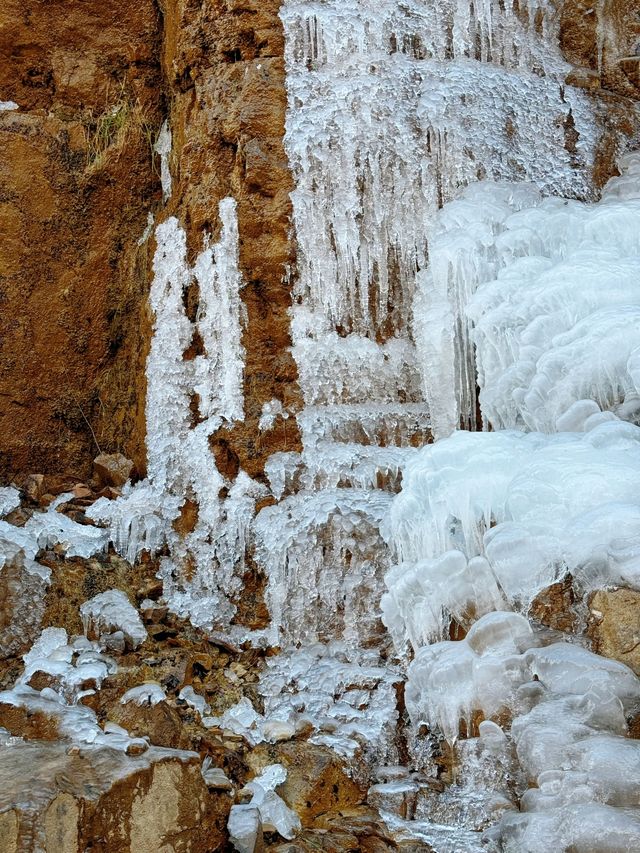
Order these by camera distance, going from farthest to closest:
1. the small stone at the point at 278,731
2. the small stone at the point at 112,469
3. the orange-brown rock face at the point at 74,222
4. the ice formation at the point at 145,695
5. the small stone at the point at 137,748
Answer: the orange-brown rock face at the point at 74,222 < the small stone at the point at 112,469 < the small stone at the point at 278,731 < the ice formation at the point at 145,695 < the small stone at the point at 137,748

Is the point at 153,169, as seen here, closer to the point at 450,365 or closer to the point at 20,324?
the point at 20,324

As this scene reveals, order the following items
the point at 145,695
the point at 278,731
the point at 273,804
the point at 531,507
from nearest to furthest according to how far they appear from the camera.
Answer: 1. the point at 531,507
2. the point at 273,804
3. the point at 145,695
4. the point at 278,731

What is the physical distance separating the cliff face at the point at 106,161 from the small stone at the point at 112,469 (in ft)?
0.39

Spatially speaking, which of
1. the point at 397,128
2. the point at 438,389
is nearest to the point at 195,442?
the point at 438,389

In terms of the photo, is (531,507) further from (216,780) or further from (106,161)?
(106,161)

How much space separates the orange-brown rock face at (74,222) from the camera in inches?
226

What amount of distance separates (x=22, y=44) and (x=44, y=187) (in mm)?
863

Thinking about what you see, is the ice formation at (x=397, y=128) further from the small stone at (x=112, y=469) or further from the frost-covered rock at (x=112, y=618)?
the frost-covered rock at (x=112, y=618)

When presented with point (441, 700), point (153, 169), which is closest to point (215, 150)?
point (153, 169)

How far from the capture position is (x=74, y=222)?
5895 millimetres

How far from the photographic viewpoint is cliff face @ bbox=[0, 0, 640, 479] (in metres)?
5.40

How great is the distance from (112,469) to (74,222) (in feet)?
4.84

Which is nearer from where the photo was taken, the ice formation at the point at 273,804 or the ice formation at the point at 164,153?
the ice formation at the point at 273,804

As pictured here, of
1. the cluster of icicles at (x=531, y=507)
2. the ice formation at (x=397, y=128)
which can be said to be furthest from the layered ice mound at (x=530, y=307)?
the ice formation at (x=397, y=128)
